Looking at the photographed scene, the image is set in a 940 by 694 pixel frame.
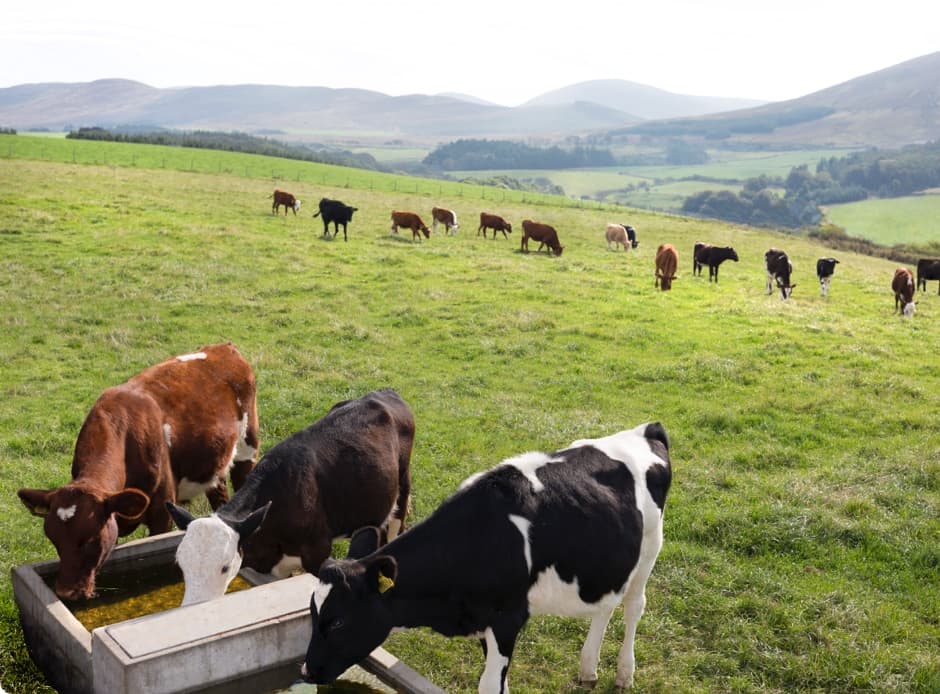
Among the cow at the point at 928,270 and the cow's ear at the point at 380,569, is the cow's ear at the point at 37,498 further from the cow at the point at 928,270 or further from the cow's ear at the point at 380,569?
the cow at the point at 928,270

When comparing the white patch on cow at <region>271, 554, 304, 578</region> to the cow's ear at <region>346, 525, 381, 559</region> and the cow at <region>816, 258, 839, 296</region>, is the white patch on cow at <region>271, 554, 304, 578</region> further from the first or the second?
the cow at <region>816, 258, 839, 296</region>

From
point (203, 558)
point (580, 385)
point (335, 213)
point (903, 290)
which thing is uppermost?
point (335, 213)

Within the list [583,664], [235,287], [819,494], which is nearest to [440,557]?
[583,664]

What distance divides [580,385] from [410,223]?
2107 cm

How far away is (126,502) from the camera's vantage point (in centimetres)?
679

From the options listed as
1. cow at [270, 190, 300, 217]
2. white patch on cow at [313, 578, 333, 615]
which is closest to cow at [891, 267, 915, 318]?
white patch on cow at [313, 578, 333, 615]

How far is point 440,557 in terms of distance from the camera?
5.61 metres

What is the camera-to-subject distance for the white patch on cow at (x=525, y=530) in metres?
5.70

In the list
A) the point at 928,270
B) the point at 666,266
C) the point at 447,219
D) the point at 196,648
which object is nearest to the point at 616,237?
the point at 447,219

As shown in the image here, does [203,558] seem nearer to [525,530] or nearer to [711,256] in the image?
[525,530]

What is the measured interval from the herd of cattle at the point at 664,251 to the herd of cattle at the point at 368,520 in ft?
64.7

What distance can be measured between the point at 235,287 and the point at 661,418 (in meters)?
13.0

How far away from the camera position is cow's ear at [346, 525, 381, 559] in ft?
18.9

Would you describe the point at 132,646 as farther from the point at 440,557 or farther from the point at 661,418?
the point at 661,418
